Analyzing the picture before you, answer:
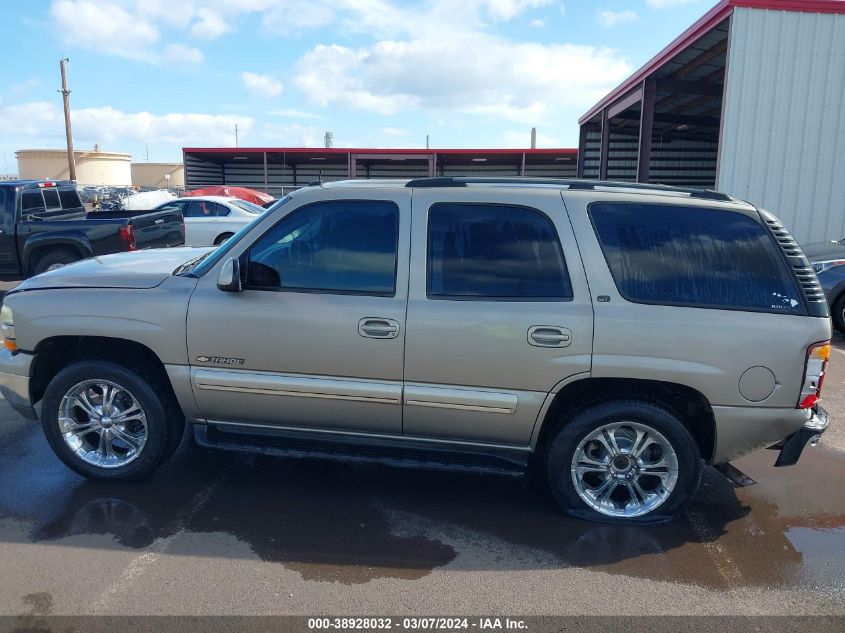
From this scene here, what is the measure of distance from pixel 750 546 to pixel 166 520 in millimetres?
3209

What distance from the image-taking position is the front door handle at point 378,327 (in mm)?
3502

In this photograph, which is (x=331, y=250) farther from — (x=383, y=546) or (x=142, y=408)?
(x=383, y=546)

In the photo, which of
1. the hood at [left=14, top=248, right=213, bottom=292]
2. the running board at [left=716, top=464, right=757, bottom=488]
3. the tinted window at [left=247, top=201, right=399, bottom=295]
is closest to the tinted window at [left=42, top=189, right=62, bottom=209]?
the hood at [left=14, top=248, right=213, bottom=292]

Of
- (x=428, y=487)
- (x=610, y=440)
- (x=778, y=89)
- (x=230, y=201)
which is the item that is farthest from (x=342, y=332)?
(x=230, y=201)

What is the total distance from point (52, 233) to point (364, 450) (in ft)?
26.7

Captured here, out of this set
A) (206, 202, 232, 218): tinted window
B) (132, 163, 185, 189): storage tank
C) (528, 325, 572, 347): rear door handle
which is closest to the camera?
(528, 325, 572, 347): rear door handle

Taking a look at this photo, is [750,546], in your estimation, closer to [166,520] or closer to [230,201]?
[166,520]

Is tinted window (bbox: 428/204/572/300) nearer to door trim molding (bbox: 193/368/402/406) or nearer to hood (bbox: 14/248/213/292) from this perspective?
door trim molding (bbox: 193/368/402/406)

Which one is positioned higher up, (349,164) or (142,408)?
(349,164)

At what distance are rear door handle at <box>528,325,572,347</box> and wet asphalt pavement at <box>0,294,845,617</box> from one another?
1065 mm

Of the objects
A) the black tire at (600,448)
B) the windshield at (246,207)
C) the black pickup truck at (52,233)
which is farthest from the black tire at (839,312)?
the windshield at (246,207)

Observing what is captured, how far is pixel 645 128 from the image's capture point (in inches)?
576

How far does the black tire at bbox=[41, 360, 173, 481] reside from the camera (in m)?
3.88

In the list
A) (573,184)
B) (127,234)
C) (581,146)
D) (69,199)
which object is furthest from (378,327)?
(581,146)
